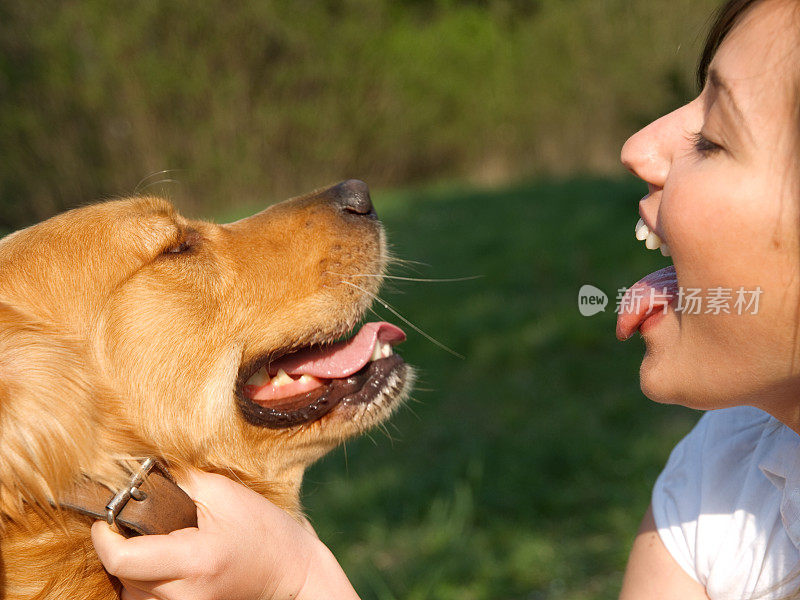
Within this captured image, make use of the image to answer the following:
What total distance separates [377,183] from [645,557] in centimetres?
1564

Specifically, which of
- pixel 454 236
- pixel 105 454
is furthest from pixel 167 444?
pixel 454 236

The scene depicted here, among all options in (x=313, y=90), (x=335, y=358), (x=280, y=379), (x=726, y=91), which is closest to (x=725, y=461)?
(x=726, y=91)

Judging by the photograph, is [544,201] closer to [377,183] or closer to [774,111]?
[377,183]

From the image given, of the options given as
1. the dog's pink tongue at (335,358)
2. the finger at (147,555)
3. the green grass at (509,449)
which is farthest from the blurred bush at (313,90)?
the finger at (147,555)

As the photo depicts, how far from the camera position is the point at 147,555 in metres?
1.49

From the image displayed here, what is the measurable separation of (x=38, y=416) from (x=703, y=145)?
4.89 feet

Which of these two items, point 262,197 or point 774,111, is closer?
point 774,111

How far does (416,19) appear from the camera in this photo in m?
17.1

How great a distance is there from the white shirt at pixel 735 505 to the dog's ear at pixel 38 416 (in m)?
1.39

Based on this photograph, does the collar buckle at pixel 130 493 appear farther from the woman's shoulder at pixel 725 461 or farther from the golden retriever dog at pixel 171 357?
the woman's shoulder at pixel 725 461

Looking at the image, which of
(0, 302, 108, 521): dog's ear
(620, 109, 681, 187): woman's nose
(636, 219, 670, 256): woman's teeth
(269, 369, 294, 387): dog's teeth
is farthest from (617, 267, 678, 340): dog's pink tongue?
(0, 302, 108, 521): dog's ear

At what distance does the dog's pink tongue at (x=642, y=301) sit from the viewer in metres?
1.75

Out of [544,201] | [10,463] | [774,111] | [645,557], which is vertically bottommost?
[544,201]
